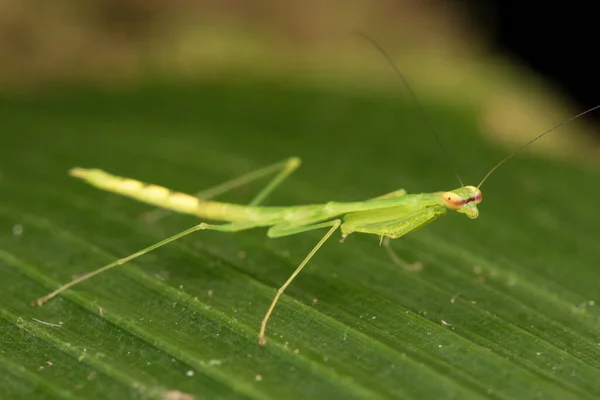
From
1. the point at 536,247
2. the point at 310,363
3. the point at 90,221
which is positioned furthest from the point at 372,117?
the point at 310,363

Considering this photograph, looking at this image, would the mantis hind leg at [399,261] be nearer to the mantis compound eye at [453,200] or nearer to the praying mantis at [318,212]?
the praying mantis at [318,212]

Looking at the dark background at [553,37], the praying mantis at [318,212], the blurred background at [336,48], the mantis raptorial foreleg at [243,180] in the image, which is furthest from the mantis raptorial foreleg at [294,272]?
the dark background at [553,37]

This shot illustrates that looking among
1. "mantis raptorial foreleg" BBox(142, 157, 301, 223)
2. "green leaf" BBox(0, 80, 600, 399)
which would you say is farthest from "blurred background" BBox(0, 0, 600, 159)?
"mantis raptorial foreleg" BBox(142, 157, 301, 223)

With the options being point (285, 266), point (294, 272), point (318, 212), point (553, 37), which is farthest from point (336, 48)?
point (294, 272)

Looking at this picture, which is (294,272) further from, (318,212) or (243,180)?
(243,180)

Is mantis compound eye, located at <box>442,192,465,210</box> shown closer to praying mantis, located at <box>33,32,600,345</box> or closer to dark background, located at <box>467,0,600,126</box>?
praying mantis, located at <box>33,32,600,345</box>
